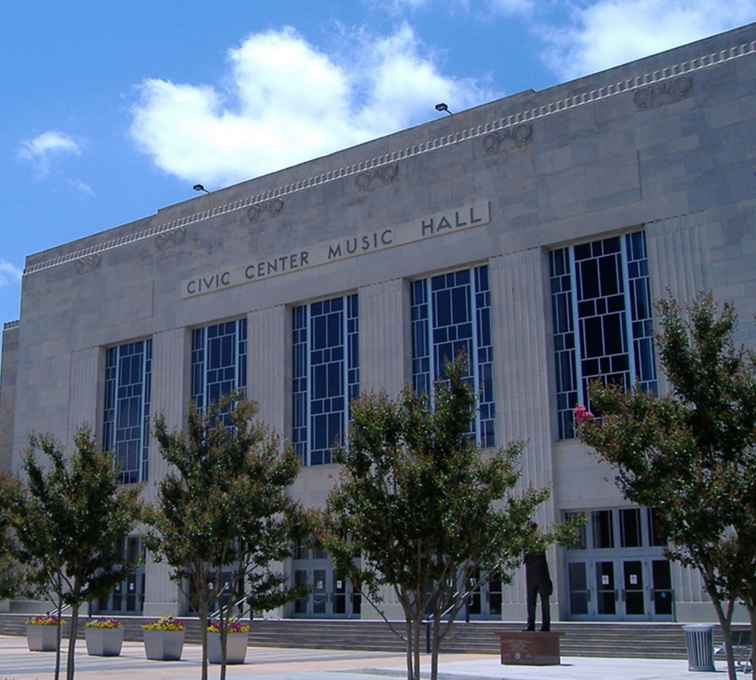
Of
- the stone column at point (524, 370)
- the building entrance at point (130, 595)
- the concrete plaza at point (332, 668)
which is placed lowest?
the concrete plaza at point (332, 668)

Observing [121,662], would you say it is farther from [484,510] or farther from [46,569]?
[484,510]

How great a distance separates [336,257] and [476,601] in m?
Result: 13.7

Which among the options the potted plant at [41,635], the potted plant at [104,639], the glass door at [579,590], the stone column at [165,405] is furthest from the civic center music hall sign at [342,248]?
the potted plant at [104,639]

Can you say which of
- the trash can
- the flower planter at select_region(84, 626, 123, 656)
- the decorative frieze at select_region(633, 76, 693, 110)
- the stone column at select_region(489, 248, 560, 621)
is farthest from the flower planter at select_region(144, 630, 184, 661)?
the decorative frieze at select_region(633, 76, 693, 110)

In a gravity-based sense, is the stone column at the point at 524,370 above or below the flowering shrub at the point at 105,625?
above

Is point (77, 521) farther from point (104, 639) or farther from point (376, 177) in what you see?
point (376, 177)

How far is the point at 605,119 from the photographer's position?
114 feet

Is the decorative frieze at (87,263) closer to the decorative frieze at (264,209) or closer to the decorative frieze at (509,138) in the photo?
the decorative frieze at (264,209)

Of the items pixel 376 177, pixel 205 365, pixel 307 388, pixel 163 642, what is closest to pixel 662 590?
pixel 163 642

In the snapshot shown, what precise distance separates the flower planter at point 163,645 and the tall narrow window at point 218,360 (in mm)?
13988

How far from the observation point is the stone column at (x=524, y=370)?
33.7m

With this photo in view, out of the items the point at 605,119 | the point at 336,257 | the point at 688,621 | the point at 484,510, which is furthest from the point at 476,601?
the point at 484,510

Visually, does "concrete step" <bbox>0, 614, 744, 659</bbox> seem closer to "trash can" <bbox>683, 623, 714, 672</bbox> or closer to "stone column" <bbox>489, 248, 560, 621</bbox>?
"stone column" <bbox>489, 248, 560, 621</bbox>

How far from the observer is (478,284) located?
36.8 m
